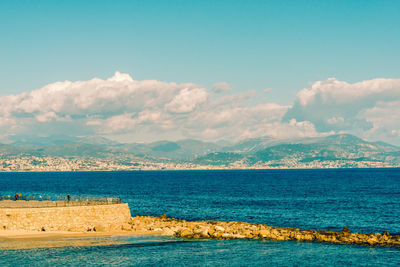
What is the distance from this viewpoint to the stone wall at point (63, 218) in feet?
208

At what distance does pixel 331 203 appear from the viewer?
11819 cm

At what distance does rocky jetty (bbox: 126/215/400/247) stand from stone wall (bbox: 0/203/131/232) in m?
3.29

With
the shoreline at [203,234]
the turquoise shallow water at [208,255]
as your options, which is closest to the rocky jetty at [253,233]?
the shoreline at [203,234]

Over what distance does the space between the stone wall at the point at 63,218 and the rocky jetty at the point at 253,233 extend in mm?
3288

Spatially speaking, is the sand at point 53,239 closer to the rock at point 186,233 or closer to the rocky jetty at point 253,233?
the rocky jetty at point 253,233

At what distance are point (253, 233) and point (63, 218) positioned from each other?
28.8 metres

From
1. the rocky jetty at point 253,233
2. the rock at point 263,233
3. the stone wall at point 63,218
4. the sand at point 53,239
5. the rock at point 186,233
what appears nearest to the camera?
the sand at point 53,239

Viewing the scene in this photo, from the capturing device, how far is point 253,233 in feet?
212

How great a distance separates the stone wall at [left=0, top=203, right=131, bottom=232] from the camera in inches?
2496

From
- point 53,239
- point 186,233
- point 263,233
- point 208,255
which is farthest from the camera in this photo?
point 186,233

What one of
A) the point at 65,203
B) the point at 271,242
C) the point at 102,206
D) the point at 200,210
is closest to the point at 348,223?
the point at 271,242

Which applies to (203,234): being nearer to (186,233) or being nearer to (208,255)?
(186,233)

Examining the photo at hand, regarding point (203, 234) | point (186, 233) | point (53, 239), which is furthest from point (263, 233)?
point (53, 239)

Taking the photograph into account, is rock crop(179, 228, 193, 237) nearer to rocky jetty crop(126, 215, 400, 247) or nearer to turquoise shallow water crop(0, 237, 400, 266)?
rocky jetty crop(126, 215, 400, 247)
